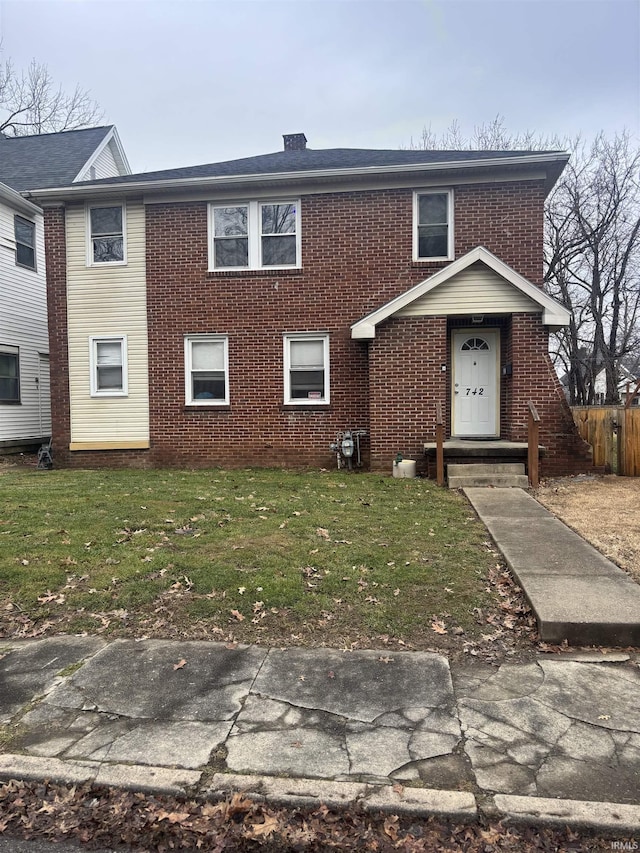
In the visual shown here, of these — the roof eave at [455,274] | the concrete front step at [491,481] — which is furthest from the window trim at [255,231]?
the concrete front step at [491,481]

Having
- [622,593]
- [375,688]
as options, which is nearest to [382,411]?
[622,593]

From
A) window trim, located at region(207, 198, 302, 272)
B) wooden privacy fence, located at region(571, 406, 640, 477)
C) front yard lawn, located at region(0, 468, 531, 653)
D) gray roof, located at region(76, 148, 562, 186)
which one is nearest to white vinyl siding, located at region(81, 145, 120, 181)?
gray roof, located at region(76, 148, 562, 186)

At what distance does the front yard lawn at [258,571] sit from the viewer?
4.31 metres

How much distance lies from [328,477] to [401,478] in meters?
1.42

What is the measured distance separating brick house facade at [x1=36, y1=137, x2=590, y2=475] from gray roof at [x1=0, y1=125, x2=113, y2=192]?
5116 mm

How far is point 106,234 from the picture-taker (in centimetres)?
1284

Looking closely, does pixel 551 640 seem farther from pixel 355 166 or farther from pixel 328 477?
pixel 355 166

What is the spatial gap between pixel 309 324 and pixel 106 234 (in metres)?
5.29

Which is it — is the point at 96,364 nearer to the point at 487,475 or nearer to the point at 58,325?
the point at 58,325

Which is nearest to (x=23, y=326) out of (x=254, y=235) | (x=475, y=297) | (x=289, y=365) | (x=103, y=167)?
(x=103, y=167)

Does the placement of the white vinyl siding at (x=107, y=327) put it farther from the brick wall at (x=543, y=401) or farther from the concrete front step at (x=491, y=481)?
the brick wall at (x=543, y=401)

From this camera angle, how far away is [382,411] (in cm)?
1134

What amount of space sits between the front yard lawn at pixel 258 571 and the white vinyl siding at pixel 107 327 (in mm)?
4363

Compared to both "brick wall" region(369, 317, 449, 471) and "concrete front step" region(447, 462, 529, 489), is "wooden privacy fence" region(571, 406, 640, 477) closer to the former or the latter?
"concrete front step" region(447, 462, 529, 489)
